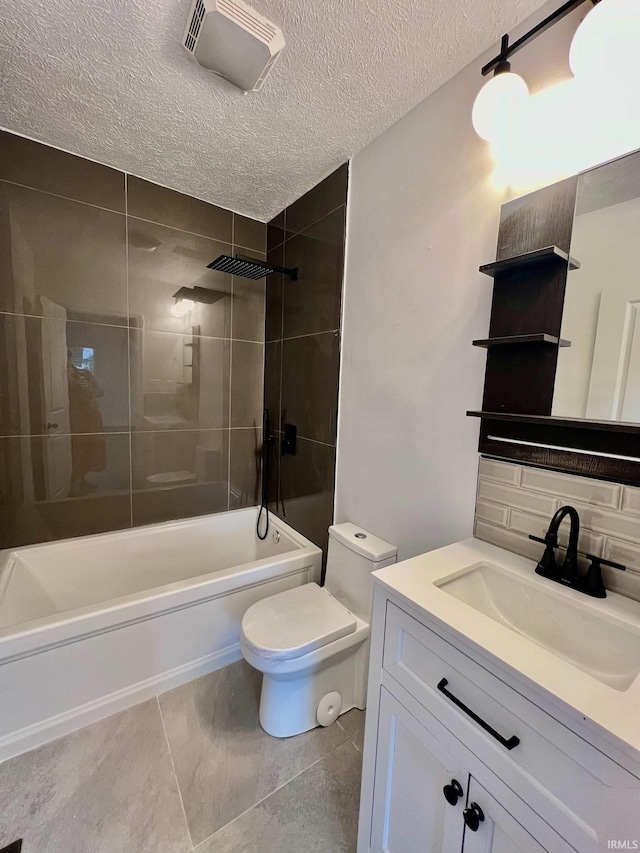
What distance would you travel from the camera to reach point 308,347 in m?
2.16

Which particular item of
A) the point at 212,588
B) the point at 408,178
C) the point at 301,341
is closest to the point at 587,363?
the point at 408,178

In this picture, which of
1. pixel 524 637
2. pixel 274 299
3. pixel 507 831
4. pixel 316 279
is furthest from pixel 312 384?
pixel 507 831

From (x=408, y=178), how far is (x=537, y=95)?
0.51m

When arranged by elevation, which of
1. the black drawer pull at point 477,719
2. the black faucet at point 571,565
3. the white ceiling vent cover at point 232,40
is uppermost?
the white ceiling vent cover at point 232,40

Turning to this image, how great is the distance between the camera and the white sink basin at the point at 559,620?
0.80m

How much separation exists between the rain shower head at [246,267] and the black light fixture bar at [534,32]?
1.28 metres

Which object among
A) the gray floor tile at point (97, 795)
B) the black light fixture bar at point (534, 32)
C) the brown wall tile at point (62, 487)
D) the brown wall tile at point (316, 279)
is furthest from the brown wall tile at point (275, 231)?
the gray floor tile at point (97, 795)

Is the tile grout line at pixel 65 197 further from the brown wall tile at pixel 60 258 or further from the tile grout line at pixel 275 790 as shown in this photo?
the tile grout line at pixel 275 790

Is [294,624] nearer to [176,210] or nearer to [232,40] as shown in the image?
[232,40]

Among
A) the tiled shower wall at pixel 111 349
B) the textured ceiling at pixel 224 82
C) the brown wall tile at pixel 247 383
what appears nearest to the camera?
the textured ceiling at pixel 224 82

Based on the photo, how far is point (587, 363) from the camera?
99cm

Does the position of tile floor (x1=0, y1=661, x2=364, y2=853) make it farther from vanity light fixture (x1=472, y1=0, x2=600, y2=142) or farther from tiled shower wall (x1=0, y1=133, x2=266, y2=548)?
vanity light fixture (x1=472, y1=0, x2=600, y2=142)

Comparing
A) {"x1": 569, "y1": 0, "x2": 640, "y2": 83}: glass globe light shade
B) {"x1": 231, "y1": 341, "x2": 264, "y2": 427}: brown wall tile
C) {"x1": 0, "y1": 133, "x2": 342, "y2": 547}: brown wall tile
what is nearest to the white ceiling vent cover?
{"x1": 0, "y1": 133, "x2": 342, "y2": 547}: brown wall tile

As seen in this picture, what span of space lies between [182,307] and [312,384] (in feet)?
3.25
